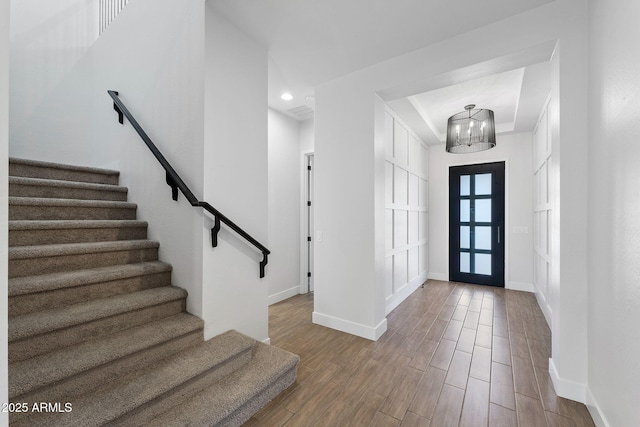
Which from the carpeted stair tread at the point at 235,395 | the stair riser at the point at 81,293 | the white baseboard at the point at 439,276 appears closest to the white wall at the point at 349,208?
the carpeted stair tread at the point at 235,395

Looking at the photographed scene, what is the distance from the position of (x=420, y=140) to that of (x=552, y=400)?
3998 millimetres

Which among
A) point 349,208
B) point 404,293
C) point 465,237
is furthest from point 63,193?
point 465,237

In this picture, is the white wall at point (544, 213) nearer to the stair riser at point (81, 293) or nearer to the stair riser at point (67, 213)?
the stair riser at point (81, 293)

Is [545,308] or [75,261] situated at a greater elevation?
[75,261]

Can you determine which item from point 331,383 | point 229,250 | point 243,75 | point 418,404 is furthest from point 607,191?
point 243,75

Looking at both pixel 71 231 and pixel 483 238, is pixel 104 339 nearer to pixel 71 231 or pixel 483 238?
pixel 71 231

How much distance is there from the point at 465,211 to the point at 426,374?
3716mm

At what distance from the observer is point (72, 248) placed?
186cm

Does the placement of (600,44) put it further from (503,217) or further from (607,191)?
(503,217)

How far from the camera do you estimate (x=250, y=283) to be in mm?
2297

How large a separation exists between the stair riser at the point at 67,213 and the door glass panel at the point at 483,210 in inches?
208

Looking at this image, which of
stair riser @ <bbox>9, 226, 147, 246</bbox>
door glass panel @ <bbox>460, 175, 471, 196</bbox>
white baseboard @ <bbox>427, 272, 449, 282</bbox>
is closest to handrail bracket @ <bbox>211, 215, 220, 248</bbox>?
stair riser @ <bbox>9, 226, 147, 246</bbox>

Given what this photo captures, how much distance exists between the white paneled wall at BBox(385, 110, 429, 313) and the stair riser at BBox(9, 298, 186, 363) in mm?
2379

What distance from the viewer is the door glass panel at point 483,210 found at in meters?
4.81
